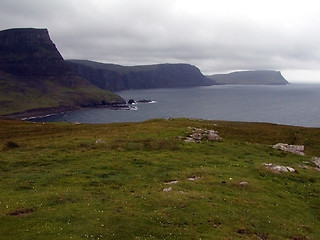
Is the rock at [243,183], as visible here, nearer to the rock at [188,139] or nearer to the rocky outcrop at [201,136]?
the rock at [188,139]

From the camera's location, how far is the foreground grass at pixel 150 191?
2266cm

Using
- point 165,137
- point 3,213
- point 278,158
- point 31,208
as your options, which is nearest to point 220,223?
point 31,208

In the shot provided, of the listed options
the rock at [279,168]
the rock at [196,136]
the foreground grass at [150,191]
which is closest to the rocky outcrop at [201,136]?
the rock at [196,136]

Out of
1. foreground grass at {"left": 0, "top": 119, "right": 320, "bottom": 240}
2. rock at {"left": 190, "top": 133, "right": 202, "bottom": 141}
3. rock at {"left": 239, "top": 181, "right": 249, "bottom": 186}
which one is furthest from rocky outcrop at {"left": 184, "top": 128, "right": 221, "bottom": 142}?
rock at {"left": 239, "top": 181, "right": 249, "bottom": 186}

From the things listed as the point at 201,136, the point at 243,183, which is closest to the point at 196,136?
the point at 201,136

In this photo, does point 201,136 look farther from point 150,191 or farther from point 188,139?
point 150,191

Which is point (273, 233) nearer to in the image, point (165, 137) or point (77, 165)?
point (77, 165)

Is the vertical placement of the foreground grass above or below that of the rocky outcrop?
below

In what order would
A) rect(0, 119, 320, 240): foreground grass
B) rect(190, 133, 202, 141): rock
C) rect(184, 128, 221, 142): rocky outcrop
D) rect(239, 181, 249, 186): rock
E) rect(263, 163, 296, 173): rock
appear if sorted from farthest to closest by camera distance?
rect(190, 133, 202, 141): rock < rect(184, 128, 221, 142): rocky outcrop < rect(263, 163, 296, 173): rock < rect(239, 181, 249, 186): rock < rect(0, 119, 320, 240): foreground grass

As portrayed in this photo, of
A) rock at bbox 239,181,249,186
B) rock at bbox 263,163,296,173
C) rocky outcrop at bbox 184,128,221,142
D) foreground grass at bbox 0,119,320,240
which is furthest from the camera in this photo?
rocky outcrop at bbox 184,128,221,142

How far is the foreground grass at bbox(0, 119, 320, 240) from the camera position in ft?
74.3

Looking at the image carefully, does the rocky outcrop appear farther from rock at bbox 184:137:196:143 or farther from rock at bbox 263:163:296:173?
rock at bbox 263:163:296:173

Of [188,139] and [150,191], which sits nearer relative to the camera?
[150,191]

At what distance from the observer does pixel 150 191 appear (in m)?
29.5
